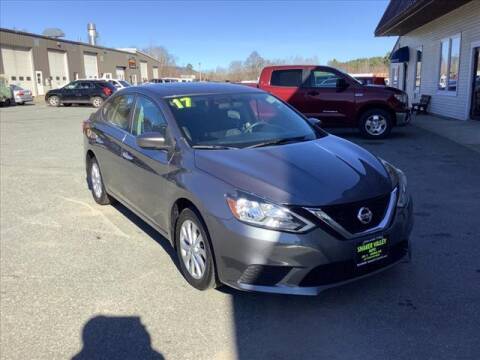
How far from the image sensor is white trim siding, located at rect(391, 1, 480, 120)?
14664mm

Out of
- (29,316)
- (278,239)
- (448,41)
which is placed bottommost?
(29,316)

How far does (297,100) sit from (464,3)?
21.8ft

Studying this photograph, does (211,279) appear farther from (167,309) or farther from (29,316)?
(29,316)

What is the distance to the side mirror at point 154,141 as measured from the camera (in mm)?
4113

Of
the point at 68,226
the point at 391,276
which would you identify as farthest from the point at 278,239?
the point at 68,226

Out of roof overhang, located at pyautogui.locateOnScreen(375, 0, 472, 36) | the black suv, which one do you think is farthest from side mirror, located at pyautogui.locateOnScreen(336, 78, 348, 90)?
the black suv

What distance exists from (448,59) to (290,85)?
24.6 feet

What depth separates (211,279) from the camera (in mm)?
3615

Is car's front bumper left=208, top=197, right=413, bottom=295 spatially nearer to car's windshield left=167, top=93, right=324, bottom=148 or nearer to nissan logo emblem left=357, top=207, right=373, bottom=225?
nissan logo emblem left=357, top=207, right=373, bottom=225

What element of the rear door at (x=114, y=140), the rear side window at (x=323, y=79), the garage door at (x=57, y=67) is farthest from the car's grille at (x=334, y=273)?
the garage door at (x=57, y=67)

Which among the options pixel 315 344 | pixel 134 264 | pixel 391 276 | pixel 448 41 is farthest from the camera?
pixel 448 41

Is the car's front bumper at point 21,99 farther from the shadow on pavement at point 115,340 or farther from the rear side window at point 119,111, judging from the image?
the shadow on pavement at point 115,340

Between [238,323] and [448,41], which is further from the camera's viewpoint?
[448,41]

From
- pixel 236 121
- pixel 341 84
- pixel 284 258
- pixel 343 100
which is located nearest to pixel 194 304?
pixel 284 258
